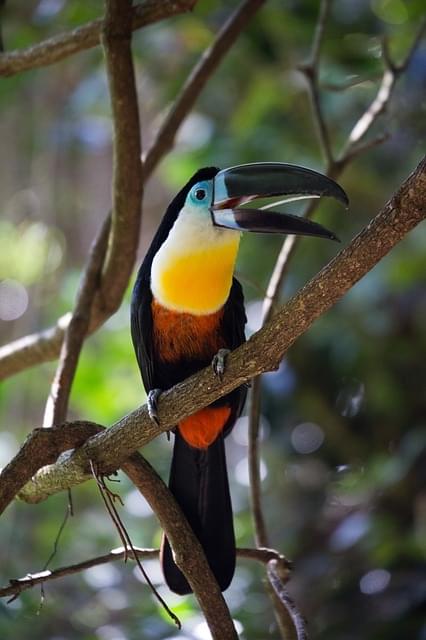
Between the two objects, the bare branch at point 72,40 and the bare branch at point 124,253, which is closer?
the bare branch at point 72,40

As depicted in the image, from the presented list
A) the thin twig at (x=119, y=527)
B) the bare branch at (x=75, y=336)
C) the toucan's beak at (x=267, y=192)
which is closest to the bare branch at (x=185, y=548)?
the thin twig at (x=119, y=527)

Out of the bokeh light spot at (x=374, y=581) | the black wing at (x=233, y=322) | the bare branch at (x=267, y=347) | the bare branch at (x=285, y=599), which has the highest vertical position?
the black wing at (x=233, y=322)

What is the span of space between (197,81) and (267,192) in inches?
38.6

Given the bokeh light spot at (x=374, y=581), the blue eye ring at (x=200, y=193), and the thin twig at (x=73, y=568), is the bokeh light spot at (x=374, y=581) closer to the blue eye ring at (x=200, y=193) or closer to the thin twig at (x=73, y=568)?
the thin twig at (x=73, y=568)

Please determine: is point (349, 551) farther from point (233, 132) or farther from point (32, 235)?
point (32, 235)

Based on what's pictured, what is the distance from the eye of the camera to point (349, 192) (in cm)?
495

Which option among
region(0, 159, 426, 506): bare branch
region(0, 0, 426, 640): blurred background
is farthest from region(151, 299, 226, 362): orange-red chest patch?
region(0, 0, 426, 640): blurred background

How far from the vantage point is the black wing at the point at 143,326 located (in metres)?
2.85

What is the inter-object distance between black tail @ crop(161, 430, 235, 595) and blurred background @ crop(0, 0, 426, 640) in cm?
89

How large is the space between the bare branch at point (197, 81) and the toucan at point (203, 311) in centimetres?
55

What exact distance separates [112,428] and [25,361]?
1135 millimetres

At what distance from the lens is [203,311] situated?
2.78 m

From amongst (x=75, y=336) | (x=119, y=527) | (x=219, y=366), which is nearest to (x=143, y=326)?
(x=75, y=336)

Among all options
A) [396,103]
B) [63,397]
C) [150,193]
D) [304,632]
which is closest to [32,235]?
[150,193]
